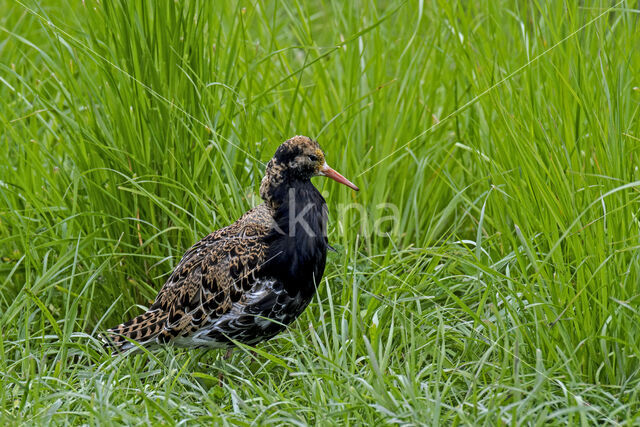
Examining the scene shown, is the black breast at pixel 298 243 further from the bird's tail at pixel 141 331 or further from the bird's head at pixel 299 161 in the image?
the bird's tail at pixel 141 331

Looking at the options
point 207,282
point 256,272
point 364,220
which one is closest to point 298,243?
point 256,272

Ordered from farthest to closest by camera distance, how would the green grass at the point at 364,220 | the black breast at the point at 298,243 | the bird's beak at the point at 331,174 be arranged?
the bird's beak at the point at 331,174, the black breast at the point at 298,243, the green grass at the point at 364,220

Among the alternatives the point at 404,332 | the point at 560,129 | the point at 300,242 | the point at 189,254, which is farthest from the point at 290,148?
the point at 560,129

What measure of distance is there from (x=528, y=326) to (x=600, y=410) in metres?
0.49

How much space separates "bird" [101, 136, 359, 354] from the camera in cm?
404

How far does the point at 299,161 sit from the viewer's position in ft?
13.4

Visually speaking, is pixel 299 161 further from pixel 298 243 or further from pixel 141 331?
pixel 141 331

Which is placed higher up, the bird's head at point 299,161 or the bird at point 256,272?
the bird's head at point 299,161

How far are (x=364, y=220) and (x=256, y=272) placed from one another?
91 cm

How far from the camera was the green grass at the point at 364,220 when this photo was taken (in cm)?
349

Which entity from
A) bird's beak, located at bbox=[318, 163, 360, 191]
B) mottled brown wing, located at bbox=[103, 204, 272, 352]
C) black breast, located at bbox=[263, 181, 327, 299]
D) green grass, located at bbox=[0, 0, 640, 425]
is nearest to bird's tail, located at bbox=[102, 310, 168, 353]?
mottled brown wing, located at bbox=[103, 204, 272, 352]

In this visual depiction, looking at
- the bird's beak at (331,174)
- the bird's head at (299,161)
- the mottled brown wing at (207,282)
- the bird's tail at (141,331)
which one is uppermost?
the bird's head at (299,161)

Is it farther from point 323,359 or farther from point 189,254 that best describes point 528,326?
point 189,254

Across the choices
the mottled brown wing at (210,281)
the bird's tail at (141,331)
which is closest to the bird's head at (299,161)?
the mottled brown wing at (210,281)
